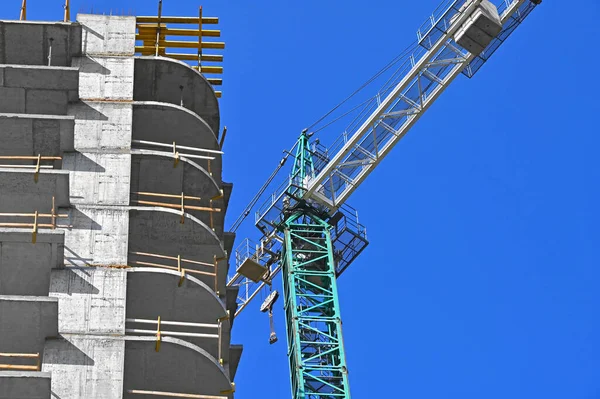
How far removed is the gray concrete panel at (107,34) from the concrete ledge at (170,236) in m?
7.11

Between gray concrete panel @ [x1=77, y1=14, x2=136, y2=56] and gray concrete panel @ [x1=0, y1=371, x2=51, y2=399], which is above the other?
gray concrete panel @ [x1=77, y1=14, x2=136, y2=56]

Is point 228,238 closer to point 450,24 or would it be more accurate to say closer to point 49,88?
point 49,88

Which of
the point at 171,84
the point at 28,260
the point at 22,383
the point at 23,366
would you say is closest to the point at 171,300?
the point at 28,260

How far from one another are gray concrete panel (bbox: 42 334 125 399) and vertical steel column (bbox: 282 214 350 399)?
28262mm

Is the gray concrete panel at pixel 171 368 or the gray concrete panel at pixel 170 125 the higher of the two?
the gray concrete panel at pixel 170 125

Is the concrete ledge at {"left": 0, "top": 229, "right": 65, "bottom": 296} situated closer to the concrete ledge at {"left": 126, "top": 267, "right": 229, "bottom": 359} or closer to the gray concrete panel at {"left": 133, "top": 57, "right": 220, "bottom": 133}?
the concrete ledge at {"left": 126, "top": 267, "right": 229, "bottom": 359}

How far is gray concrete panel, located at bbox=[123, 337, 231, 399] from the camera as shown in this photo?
41406 mm

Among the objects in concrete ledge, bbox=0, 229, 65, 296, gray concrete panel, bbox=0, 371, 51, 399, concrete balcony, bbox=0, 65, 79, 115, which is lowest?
gray concrete panel, bbox=0, 371, 51, 399

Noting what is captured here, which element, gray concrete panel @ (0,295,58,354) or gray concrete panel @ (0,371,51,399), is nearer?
gray concrete panel @ (0,371,51,399)

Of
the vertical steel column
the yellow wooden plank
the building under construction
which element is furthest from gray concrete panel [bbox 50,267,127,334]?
the vertical steel column

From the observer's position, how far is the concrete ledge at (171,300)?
42906 mm

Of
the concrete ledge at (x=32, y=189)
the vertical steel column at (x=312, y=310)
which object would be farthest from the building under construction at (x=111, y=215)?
the vertical steel column at (x=312, y=310)

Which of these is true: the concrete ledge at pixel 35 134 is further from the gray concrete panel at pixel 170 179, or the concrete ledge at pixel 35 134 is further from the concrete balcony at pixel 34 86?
the gray concrete panel at pixel 170 179

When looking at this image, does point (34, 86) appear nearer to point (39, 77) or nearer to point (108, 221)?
point (39, 77)
